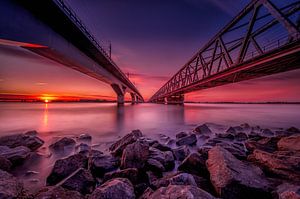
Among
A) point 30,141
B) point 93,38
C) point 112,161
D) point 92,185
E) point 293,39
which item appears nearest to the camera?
point 92,185

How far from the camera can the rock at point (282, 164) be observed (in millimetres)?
2821

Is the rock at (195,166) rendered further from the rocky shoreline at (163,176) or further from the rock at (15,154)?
the rock at (15,154)

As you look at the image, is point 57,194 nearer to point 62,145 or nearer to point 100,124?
point 62,145

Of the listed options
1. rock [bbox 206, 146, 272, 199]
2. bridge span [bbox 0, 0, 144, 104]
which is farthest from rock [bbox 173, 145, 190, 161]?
bridge span [bbox 0, 0, 144, 104]

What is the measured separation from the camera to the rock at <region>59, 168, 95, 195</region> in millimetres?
2557

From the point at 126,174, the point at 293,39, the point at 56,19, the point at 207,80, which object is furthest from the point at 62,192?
the point at 207,80

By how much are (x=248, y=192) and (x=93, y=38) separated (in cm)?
1709

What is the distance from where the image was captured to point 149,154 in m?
3.95

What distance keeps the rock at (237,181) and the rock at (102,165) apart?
2.34 metres

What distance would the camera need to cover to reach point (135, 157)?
3564mm

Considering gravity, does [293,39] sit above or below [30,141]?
above

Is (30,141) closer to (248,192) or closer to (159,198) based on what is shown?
(159,198)

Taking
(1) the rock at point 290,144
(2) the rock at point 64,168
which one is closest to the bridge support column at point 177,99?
(1) the rock at point 290,144

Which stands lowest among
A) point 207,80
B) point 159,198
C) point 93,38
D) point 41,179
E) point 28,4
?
point 41,179
